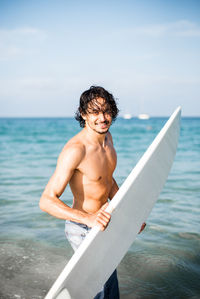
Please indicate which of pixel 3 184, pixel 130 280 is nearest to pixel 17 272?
pixel 130 280

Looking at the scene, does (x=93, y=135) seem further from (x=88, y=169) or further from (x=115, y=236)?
(x=115, y=236)

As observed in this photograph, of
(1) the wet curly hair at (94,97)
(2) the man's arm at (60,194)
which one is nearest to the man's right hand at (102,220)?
(2) the man's arm at (60,194)

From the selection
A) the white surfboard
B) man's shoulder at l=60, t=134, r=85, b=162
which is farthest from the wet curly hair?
the white surfboard

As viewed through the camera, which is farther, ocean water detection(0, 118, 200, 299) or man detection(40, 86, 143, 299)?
ocean water detection(0, 118, 200, 299)

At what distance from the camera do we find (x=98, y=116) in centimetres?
227

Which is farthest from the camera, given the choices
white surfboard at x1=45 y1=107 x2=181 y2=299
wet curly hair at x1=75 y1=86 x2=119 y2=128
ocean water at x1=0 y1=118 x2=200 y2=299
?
ocean water at x1=0 y1=118 x2=200 y2=299

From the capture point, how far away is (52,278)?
3.38m

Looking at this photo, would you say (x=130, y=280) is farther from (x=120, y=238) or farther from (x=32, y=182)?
(x=32, y=182)

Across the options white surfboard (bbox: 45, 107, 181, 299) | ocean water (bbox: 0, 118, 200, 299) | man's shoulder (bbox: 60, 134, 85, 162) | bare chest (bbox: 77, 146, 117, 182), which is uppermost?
man's shoulder (bbox: 60, 134, 85, 162)

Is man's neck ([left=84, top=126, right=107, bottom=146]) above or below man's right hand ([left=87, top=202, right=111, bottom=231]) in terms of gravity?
above

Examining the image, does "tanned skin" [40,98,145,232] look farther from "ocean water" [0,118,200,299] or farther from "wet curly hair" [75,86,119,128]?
"ocean water" [0,118,200,299]

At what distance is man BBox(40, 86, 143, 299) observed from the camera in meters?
2.05

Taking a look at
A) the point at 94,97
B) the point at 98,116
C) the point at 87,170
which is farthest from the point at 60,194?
the point at 94,97

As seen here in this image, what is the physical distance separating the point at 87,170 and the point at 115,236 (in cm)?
48
